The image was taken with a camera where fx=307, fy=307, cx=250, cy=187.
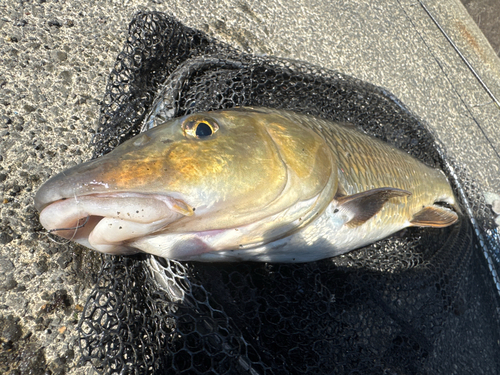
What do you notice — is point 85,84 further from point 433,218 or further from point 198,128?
point 433,218

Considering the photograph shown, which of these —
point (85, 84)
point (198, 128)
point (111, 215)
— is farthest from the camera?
point (85, 84)

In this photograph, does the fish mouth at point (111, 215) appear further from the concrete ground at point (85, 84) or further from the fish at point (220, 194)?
the concrete ground at point (85, 84)

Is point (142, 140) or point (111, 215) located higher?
point (142, 140)

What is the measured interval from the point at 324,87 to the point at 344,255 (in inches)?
47.8

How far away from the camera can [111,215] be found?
40.1 inches

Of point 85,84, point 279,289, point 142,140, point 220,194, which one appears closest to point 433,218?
point 279,289

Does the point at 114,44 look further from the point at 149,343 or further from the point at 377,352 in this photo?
the point at 377,352

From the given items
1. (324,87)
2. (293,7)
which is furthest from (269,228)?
(293,7)

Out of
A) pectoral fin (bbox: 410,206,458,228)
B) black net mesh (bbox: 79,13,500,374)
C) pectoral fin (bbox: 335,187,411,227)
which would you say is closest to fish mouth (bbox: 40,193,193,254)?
black net mesh (bbox: 79,13,500,374)

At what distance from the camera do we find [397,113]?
2557 millimetres

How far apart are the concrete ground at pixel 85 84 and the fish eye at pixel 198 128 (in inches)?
37.8

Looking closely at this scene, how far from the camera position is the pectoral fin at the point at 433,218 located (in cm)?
224

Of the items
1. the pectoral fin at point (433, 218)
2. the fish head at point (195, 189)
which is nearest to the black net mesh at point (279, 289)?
the pectoral fin at point (433, 218)

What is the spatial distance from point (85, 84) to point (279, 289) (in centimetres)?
184
